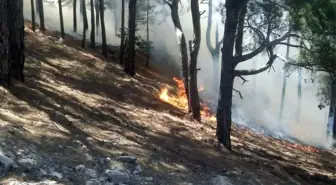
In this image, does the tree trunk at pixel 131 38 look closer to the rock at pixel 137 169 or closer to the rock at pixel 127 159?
the rock at pixel 127 159

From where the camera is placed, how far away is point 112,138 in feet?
30.6

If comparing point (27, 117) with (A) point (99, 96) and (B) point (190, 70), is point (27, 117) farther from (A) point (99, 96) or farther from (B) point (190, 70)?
(B) point (190, 70)

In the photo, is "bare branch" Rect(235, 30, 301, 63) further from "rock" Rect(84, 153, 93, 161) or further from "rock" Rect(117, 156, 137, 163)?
"rock" Rect(84, 153, 93, 161)

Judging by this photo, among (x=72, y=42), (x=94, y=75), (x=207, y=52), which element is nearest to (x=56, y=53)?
(x=94, y=75)

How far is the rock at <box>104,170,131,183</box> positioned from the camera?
22.4 feet

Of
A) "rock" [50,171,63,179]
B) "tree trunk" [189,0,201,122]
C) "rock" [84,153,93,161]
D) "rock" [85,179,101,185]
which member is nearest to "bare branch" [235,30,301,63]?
"tree trunk" [189,0,201,122]

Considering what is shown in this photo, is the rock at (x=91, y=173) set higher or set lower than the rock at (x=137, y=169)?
higher

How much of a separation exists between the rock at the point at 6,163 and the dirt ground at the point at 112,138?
3.7 inches

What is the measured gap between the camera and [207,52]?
1933 inches

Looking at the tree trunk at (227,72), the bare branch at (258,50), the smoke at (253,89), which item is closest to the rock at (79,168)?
the tree trunk at (227,72)

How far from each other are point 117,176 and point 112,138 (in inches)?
96.4

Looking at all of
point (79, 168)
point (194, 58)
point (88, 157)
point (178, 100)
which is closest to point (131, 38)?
point (178, 100)

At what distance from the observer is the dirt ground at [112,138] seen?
7.48m

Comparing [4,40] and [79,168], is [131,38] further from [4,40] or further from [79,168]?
[79,168]
